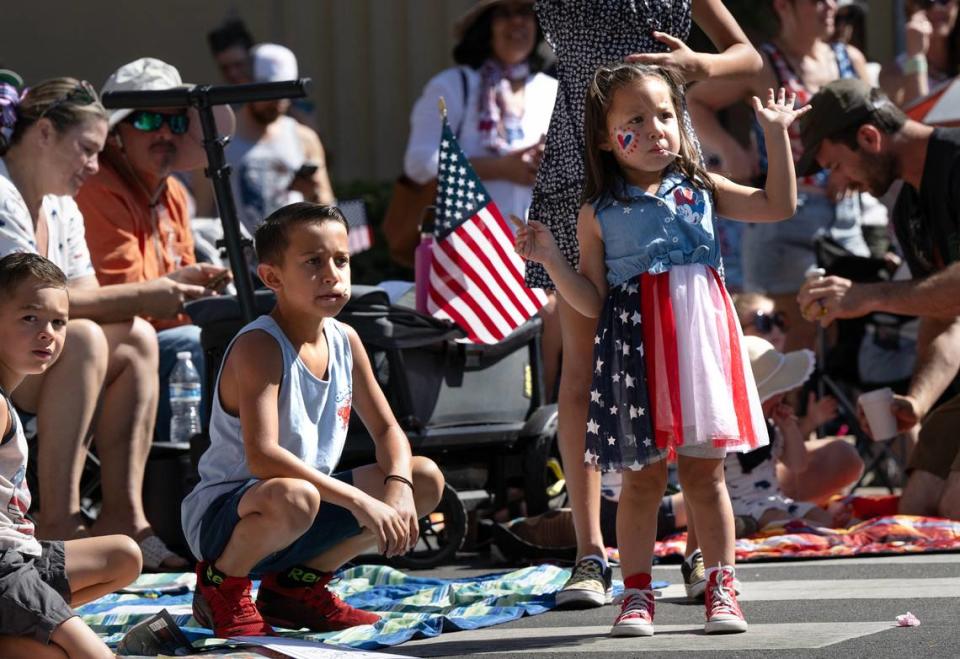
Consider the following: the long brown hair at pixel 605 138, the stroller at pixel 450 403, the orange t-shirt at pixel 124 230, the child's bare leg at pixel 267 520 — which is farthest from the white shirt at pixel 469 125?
the child's bare leg at pixel 267 520

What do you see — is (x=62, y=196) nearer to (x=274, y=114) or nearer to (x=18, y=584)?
(x=18, y=584)

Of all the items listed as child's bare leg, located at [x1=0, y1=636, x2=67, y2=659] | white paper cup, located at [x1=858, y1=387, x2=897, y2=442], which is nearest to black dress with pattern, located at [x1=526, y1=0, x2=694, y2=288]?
white paper cup, located at [x1=858, y1=387, x2=897, y2=442]

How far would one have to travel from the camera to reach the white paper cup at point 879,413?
6.44m

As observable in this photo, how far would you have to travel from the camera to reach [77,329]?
5914mm

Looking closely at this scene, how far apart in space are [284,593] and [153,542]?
59.5 inches

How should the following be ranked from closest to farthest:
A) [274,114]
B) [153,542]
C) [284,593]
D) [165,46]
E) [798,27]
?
[284,593], [153,542], [798,27], [274,114], [165,46]

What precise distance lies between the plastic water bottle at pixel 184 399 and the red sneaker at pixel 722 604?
277 centimetres

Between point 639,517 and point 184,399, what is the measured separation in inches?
105

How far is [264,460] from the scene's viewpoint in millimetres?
4316

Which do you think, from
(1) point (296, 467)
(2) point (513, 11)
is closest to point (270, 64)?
(2) point (513, 11)

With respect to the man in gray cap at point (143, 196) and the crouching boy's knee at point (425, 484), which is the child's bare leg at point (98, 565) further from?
the man in gray cap at point (143, 196)

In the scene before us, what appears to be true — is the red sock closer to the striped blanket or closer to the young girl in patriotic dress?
the young girl in patriotic dress

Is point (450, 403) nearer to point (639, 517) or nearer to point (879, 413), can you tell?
point (879, 413)

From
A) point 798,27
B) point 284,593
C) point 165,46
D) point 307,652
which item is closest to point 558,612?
point 284,593
